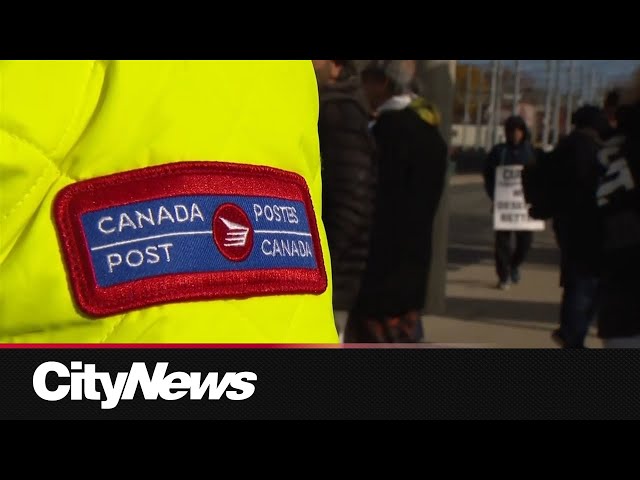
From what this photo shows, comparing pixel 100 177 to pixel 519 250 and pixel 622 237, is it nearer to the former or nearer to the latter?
pixel 622 237

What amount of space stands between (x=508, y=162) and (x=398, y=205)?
5513 mm

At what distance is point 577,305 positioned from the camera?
672 cm

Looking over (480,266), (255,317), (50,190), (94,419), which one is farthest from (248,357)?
(480,266)

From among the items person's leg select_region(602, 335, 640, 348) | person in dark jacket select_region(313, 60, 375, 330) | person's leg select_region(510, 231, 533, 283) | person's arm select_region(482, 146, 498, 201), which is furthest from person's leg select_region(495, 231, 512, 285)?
person in dark jacket select_region(313, 60, 375, 330)

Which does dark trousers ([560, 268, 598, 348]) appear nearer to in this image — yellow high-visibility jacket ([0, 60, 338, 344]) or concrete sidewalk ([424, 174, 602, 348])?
concrete sidewalk ([424, 174, 602, 348])

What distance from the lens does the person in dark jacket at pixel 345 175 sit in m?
3.62

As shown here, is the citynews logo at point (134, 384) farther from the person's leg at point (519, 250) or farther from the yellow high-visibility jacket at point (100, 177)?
the person's leg at point (519, 250)

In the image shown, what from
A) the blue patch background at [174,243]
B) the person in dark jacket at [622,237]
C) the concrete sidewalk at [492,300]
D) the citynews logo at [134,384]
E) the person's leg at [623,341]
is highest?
the blue patch background at [174,243]

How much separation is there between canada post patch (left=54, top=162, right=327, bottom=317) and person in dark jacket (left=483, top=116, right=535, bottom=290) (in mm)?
8981

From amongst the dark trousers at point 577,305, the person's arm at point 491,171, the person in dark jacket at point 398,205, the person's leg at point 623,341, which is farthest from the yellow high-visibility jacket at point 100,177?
the person's arm at point 491,171

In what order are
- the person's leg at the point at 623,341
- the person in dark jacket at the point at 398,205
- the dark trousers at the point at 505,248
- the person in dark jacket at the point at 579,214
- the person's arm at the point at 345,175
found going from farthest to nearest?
the dark trousers at the point at 505,248, the person in dark jacket at the point at 579,214, the person in dark jacket at the point at 398,205, the person's leg at the point at 623,341, the person's arm at the point at 345,175

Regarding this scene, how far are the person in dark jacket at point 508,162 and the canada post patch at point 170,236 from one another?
898 centimetres

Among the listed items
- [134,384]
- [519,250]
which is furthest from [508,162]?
[134,384]

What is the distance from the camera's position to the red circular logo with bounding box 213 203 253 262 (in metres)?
1.24
